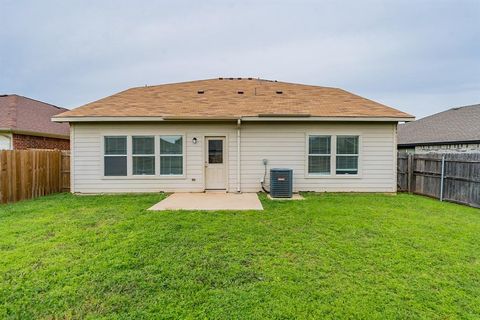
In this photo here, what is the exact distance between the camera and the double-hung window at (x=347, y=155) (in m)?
9.24

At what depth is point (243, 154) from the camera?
9.23m

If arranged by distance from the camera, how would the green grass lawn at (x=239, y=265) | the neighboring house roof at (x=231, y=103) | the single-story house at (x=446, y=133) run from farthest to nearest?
the single-story house at (x=446, y=133)
the neighboring house roof at (x=231, y=103)
the green grass lawn at (x=239, y=265)

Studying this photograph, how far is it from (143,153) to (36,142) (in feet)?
22.7

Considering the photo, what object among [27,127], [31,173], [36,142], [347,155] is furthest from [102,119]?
[347,155]

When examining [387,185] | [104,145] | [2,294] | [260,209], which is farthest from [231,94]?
[2,294]

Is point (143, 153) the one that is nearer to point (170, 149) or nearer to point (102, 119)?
point (170, 149)

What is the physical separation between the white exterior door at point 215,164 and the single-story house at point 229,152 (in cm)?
4

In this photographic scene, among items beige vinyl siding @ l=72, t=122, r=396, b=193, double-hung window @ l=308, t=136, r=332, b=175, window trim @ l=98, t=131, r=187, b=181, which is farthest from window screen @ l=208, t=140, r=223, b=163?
double-hung window @ l=308, t=136, r=332, b=175

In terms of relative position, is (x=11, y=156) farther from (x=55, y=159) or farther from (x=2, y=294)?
(x=2, y=294)

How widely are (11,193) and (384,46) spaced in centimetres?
1652

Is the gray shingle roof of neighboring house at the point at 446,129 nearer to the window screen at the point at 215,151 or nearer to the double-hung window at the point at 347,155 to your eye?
the double-hung window at the point at 347,155

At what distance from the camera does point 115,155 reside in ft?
30.0

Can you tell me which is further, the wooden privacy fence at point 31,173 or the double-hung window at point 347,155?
the double-hung window at point 347,155

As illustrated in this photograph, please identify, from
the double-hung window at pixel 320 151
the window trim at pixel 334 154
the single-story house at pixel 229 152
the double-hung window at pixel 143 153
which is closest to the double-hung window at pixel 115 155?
the single-story house at pixel 229 152
